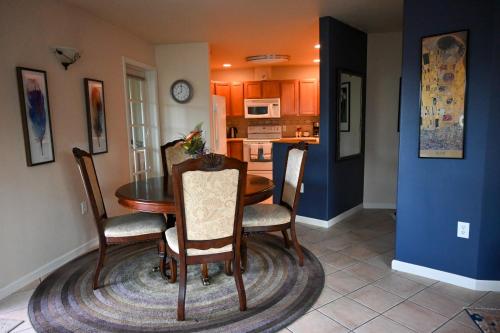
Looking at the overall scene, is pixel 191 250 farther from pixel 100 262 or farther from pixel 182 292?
pixel 100 262

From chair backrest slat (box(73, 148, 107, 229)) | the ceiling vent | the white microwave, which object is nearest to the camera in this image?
chair backrest slat (box(73, 148, 107, 229))

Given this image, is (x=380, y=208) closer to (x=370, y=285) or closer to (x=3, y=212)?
(x=370, y=285)

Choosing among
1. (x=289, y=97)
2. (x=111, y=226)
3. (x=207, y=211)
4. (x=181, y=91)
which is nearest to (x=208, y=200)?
(x=207, y=211)

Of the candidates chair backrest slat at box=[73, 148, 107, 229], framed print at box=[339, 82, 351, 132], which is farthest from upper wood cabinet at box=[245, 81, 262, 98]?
chair backrest slat at box=[73, 148, 107, 229]

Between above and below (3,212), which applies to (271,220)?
below

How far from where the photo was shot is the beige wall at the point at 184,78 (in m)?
4.82

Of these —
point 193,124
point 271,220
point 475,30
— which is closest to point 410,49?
point 475,30

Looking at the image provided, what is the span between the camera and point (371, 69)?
4613mm

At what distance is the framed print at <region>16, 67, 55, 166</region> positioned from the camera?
8.63ft

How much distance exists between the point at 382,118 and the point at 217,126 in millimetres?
2410

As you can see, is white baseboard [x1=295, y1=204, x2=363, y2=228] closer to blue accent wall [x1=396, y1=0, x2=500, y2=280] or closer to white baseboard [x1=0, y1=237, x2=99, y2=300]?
blue accent wall [x1=396, y1=0, x2=500, y2=280]

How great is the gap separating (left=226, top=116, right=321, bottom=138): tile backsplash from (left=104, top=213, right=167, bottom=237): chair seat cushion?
5.14m

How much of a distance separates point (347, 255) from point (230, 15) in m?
2.73

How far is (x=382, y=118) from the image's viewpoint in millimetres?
4633
